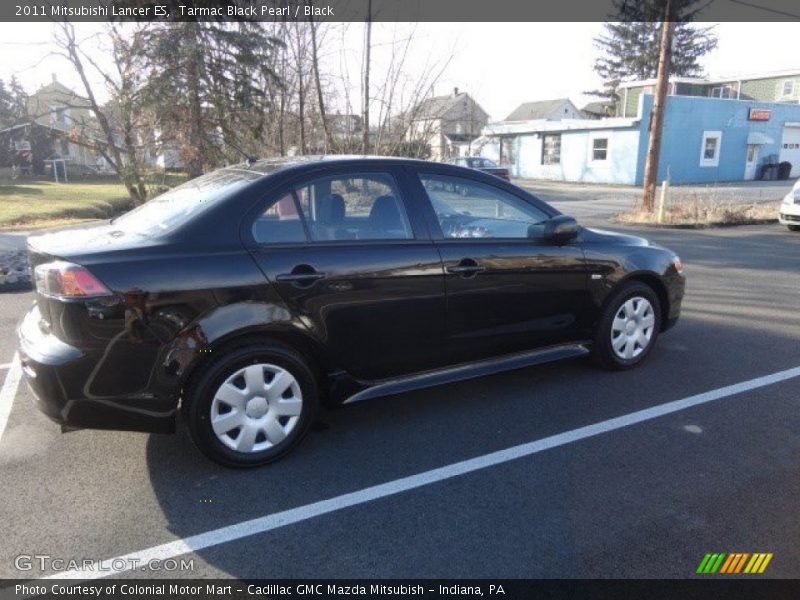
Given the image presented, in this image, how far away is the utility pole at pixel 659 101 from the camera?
578 inches

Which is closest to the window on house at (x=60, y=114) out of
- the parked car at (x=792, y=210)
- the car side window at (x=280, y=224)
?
→ the car side window at (x=280, y=224)

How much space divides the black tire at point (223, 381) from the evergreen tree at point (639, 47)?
54.0 m

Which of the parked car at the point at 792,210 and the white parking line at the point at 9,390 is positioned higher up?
the parked car at the point at 792,210

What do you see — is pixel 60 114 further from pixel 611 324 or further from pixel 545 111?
Result: pixel 545 111

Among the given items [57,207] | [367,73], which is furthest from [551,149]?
[57,207]

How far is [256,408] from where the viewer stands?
323 cm

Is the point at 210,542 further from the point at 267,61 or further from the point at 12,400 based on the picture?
the point at 267,61

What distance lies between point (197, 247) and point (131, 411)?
2.96 ft

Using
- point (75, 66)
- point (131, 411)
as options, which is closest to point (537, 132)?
point (75, 66)

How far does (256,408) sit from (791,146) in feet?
137

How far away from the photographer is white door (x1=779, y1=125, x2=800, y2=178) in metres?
35.2

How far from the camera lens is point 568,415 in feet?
12.9

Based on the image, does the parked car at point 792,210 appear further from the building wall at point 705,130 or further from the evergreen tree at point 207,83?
the building wall at point 705,130

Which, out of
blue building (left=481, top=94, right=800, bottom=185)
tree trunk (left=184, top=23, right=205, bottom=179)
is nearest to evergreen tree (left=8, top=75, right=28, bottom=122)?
tree trunk (left=184, top=23, right=205, bottom=179)
